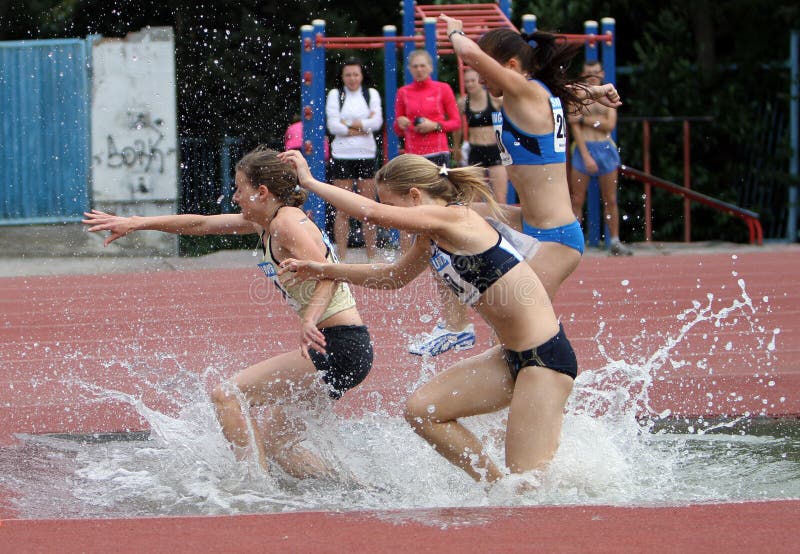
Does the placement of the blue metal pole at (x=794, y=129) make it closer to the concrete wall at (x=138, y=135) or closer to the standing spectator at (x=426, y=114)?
the standing spectator at (x=426, y=114)

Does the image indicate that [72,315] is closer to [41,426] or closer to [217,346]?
[217,346]

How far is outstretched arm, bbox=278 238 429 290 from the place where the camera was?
194 inches

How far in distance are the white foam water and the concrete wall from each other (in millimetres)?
7406

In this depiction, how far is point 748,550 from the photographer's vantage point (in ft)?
12.7

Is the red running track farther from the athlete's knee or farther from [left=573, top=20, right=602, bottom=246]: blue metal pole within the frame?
[left=573, top=20, right=602, bottom=246]: blue metal pole

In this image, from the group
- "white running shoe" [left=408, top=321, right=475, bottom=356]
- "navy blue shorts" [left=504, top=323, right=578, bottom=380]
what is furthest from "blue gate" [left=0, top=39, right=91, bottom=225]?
"navy blue shorts" [left=504, top=323, right=578, bottom=380]

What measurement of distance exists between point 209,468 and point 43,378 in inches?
104

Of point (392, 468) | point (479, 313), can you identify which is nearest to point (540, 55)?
point (479, 313)

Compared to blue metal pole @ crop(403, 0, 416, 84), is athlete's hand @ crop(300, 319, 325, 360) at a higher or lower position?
lower

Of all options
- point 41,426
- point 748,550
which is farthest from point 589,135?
point 748,550

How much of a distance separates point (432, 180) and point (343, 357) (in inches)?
36.4

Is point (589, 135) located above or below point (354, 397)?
above

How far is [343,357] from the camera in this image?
5.31 metres

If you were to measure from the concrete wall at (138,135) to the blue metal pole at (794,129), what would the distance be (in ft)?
25.0
